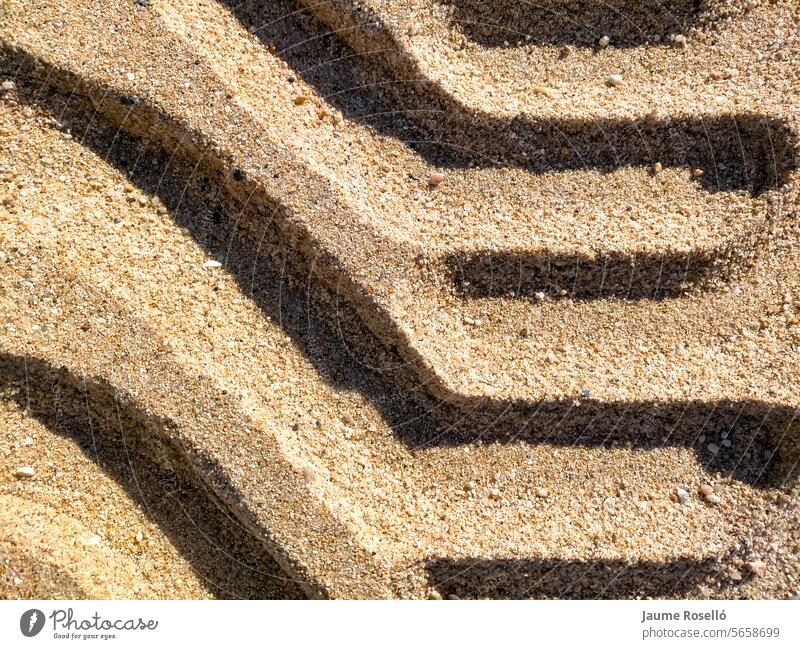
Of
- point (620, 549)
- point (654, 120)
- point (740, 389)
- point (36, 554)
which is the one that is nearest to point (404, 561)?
point (620, 549)

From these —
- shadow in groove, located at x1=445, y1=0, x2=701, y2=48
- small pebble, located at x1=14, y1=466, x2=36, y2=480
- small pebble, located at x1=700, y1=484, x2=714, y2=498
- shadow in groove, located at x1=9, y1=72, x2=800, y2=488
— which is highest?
shadow in groove, located at x1=445, y1=0, x2=701, y2=48

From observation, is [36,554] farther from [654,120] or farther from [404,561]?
[654,120]

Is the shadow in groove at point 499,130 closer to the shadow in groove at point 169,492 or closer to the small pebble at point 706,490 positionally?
the small pebble at point 706,490

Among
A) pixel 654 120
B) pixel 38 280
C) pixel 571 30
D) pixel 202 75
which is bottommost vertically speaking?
pixel 38 280
